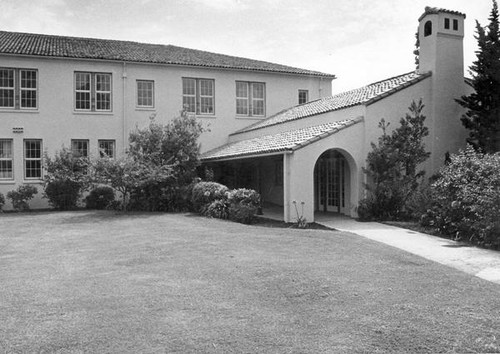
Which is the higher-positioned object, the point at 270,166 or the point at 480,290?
the point at 270,166

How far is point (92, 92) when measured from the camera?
84.7ft

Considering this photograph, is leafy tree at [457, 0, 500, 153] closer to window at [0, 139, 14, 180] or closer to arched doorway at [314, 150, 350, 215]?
arched doorway at [314, 150, 350, 215]

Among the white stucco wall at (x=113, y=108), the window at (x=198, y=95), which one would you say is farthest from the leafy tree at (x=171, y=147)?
the window at (x=198, y=95)

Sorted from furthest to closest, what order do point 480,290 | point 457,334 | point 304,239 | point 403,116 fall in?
point 403,116 < point 304,239 < point 480,290 < point 457,334

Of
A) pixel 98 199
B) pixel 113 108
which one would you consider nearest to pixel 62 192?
pixel 98 199

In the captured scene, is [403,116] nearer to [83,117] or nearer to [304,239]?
[304,239]

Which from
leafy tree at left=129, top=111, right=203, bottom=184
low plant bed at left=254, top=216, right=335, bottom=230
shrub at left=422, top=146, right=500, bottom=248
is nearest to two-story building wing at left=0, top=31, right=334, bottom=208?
leafy tree at left=129, top=111, right=203, bottom=184

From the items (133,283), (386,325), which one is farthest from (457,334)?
(133,283)

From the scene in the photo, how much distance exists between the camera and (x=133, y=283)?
26.3 ft

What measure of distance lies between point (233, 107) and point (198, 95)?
2.16m

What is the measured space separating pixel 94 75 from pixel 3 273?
61.5 ft

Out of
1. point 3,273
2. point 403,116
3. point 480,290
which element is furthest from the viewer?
point 403,116

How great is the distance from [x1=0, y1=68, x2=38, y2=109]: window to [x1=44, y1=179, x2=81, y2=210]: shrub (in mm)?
4810

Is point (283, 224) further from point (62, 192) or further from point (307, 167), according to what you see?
point (62, 192)
